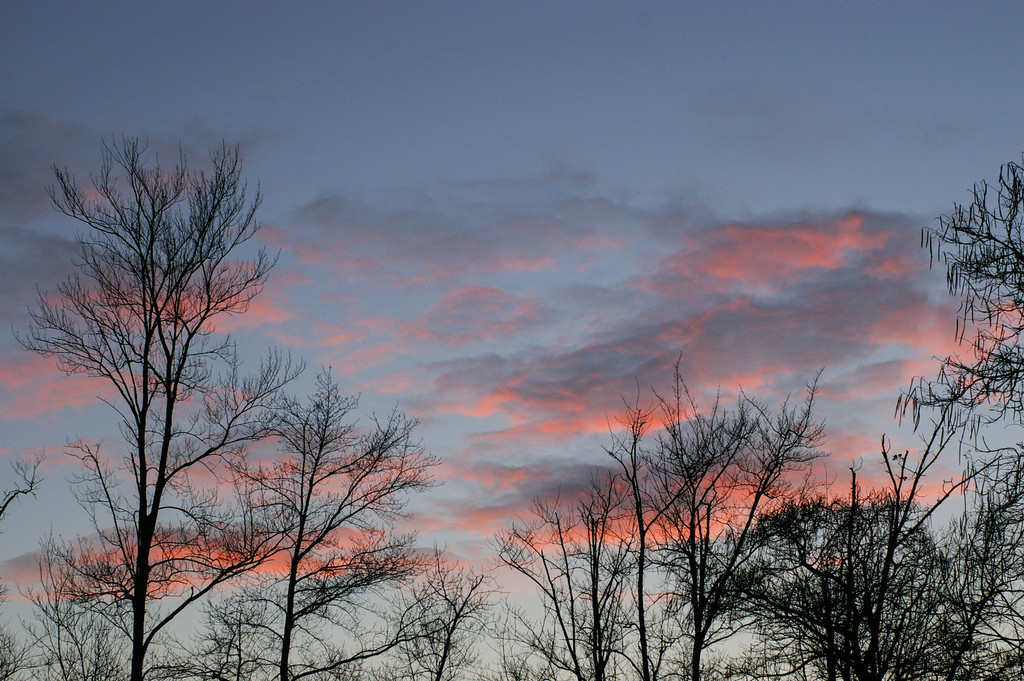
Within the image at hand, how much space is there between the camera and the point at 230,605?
80.8ft

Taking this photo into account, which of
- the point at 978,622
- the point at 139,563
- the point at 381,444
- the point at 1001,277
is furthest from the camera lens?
the point at 381,444

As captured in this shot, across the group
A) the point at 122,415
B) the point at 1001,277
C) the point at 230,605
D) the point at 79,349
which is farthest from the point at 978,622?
the point at 230,605

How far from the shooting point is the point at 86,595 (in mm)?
15547

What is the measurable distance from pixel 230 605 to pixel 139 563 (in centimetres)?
1049

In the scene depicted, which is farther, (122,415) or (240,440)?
(240,440)

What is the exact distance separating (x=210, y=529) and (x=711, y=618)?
11614 mm

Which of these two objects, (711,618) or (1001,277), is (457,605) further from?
(1001,277)

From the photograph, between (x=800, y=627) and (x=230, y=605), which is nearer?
(x=800, y=627)

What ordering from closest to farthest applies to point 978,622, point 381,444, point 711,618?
point 978,622 → point 711,618 → point 381,444

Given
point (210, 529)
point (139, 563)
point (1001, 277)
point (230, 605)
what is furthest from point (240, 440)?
point (1001, 277)

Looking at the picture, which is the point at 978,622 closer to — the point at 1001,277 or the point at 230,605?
the point at 1001,277

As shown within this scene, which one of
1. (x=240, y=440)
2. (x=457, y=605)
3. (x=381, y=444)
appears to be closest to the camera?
(x=240, y=440)

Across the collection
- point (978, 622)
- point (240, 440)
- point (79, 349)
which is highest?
point (79, 349)

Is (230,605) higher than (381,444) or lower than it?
lower
